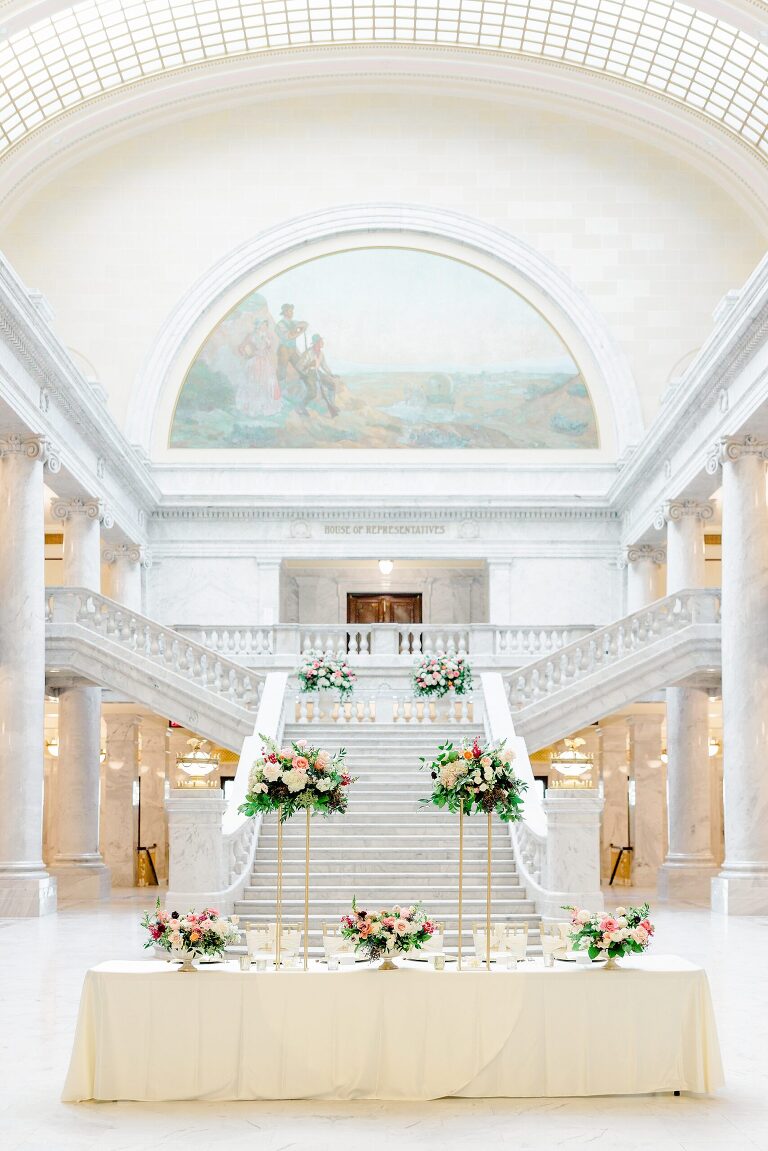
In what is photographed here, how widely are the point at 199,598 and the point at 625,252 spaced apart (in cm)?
1271

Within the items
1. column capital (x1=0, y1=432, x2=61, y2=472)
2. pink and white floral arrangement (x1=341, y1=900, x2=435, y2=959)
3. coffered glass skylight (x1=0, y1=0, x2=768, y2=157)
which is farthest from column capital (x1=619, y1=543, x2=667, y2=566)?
pink and white floral arrangement (x1=341, y1=900, x2=435, y2=959)

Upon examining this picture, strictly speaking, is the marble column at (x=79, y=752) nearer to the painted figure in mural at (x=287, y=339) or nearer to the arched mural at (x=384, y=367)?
the arched mural at (x=384, y=367)

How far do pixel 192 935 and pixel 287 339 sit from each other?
80.9 feet

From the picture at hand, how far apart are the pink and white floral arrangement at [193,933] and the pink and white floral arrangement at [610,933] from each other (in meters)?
2.08

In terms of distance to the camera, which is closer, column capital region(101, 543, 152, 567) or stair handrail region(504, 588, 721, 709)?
stair handrail region(504, 588, 721, 709)

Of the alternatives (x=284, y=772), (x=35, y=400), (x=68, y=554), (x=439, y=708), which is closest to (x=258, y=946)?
(x=284, y=772)

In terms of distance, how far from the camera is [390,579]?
32.4 m

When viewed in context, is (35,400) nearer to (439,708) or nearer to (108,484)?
(108,484)

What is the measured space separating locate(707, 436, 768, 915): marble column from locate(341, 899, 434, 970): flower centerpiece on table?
11915 millimetres

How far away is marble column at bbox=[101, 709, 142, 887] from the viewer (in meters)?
28.2

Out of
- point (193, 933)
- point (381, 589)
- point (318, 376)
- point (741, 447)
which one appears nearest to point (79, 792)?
point (381, 589)

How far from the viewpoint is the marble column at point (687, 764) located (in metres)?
23.3

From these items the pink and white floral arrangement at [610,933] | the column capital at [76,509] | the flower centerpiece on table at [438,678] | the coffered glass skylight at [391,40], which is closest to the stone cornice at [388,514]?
the column capital at [76,509]

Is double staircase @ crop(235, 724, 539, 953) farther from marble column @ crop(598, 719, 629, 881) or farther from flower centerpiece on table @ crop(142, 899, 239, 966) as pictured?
marble column @ crop(598, 719, 629, 881)
